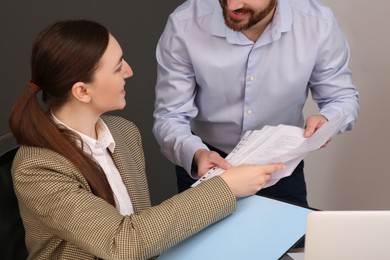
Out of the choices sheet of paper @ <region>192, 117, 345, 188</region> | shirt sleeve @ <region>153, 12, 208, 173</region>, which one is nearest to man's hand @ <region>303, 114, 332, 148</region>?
sheet of paper @ <region>192, 117, 345, 188</region>

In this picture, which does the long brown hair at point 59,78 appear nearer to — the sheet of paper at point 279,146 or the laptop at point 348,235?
the sheet of paper at point 279,146

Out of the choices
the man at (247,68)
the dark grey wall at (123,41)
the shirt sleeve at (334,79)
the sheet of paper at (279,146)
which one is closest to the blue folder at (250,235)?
the sheet of paper at (279,146)

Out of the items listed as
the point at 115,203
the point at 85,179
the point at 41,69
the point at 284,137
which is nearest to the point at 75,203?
the point at 85,179

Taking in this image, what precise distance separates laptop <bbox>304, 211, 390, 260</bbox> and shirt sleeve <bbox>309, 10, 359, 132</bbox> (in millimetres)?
914

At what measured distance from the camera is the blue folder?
1466 millimetres

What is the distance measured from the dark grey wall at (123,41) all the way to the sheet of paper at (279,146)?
45.4 inches

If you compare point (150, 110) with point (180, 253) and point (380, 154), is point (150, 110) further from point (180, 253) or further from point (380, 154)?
point (180, 253)

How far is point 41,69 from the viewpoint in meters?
1.53

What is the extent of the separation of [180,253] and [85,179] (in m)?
0.26

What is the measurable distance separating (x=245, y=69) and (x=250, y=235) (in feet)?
2.28

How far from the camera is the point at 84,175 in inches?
59.9

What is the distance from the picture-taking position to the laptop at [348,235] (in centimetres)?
113

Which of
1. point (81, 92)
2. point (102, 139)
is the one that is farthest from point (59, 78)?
point (102, 139)

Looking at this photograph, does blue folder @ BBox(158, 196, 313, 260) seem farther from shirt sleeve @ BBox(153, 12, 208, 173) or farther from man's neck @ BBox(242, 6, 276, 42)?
man's neck @ BBox(242, 6, 276, 42)
